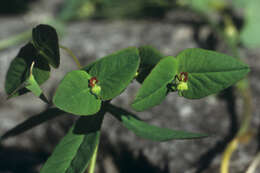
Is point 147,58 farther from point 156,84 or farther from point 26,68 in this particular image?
point 26,68

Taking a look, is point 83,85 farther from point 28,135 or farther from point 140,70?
point 28,135

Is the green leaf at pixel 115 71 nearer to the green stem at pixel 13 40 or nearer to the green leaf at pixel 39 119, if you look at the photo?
the green leaf at pixel 39 119

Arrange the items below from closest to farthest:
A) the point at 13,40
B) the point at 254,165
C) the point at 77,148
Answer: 1. the point at 77,148
2. the point at 254,165
3. the point at 13,40

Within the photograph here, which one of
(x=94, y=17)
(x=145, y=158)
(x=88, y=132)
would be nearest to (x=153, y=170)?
(x=145, y=158)

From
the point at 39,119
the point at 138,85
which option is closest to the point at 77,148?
the point at 39,119

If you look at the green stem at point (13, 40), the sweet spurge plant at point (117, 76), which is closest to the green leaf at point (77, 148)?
the sweet spurge plant at point (117, 76)
